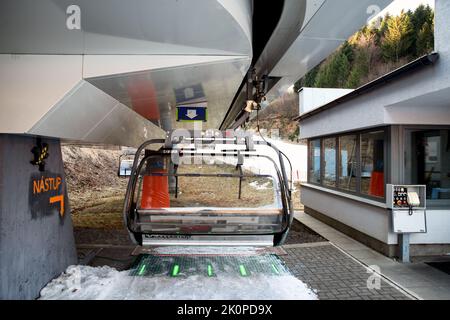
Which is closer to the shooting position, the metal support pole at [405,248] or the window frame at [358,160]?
the metal support pole at [405,248]

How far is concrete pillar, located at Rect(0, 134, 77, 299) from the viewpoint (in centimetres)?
295

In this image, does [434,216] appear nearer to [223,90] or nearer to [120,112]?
[223,90]

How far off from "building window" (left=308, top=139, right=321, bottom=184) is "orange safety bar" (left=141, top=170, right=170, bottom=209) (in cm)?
432

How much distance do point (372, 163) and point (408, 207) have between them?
132 centimetres

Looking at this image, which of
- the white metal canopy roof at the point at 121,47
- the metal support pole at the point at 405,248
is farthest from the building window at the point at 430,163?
the white metal canopy roof at the point at 121,47

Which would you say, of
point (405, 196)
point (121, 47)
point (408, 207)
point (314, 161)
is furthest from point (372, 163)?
point (121, 47)

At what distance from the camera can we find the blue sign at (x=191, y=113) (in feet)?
15.5

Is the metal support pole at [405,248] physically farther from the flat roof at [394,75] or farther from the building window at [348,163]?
the flat roof at [394,75]

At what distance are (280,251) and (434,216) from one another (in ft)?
8.74

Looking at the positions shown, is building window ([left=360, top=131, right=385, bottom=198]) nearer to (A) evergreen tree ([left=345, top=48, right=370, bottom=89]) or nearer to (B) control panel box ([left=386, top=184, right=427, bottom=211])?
(B) control panel box ([left=386, top=184, right=427, bottom=211])

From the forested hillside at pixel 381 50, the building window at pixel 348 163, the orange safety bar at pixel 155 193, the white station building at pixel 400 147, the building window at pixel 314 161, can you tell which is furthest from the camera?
the forested hillside at pixel 381 50

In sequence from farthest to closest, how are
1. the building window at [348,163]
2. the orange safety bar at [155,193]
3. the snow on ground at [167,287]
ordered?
the orange safety bar at [155,193]
the building window at [348,163]
the snow on ground at [167,287]

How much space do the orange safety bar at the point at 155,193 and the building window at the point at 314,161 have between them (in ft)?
Result: 14.2
